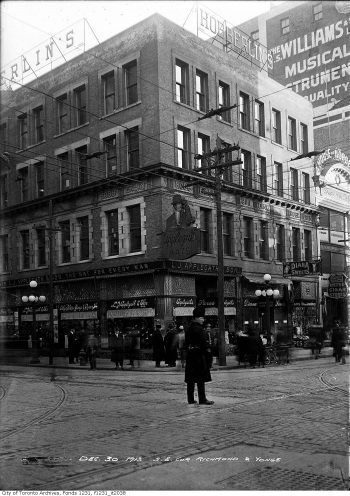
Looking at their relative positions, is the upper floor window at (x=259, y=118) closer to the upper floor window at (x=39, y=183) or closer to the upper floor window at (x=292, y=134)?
the upper floor window at (x=292, y=134)

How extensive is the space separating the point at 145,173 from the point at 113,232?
168cm

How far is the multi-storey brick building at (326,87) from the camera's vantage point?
19.7ft

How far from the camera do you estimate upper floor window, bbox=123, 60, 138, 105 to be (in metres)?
10.0

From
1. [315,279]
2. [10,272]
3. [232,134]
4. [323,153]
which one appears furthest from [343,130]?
[10,272]

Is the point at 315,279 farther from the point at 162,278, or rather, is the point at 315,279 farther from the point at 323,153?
the point at 162,278

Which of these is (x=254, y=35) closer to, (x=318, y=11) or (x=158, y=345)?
(x=318, y=11)

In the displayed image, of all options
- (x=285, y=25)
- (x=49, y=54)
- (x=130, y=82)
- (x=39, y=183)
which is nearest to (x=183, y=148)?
(x=130, y=82)

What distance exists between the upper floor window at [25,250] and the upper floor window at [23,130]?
5.22ft

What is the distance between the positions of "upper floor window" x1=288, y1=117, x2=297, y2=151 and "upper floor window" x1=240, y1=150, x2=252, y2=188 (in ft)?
4.18

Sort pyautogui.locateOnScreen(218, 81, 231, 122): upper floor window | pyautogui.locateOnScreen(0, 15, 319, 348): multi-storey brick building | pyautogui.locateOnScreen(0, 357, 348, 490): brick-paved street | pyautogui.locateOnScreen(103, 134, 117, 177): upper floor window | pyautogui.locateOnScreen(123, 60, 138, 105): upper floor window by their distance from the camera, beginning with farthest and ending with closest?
pyautogui.locateOnScreen(103, 134, 117, 177): upper floor window
pyautogui.locateOnScreen(123, 60, 138, 105): upper floor window
pyautogui.locateOnScreen(218, 81, 231, 122): upper floor window
pyautogui.locateOnScreen(0, 15, 319, 348): multi-storey brick building
pyautogui.locateOnScreen(0, 357, 348, 490): brick-paved street

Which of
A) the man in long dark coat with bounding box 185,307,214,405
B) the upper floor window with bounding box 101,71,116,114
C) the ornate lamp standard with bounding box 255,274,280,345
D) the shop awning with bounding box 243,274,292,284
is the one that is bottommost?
the man in long dark coat with bounding box 185,307,214,405

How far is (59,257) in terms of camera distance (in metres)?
11.3

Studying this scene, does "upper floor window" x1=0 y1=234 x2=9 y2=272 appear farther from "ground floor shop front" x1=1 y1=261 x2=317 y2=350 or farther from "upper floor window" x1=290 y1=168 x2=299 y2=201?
"upper floor window" x1=290 y1=168 x2=299 y2=201

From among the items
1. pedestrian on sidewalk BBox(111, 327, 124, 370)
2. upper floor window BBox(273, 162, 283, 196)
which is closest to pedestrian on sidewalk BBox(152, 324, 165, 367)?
pedestrian on sidewalk BBox(111, 327, 124, 370)
